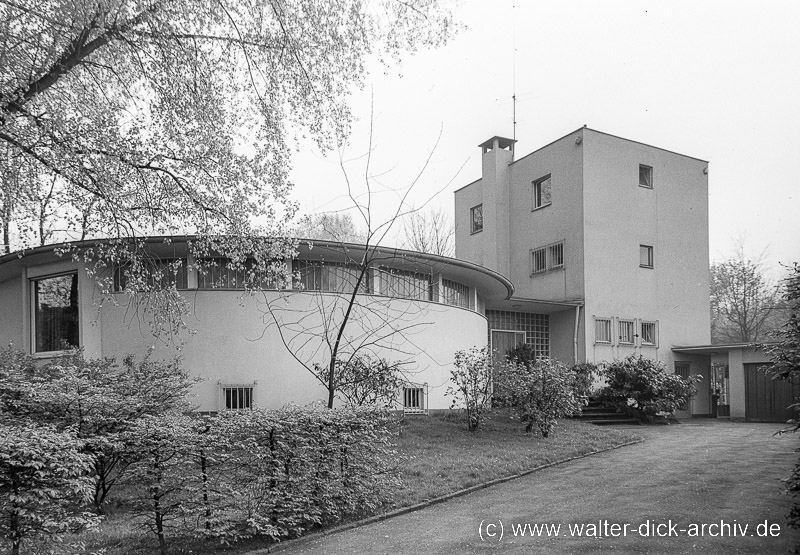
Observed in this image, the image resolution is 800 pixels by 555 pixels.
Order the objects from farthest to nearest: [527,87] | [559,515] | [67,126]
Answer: [527,87] < [67,126] < [559,515]

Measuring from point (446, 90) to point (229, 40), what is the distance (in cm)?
328

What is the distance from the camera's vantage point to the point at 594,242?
2308 cm

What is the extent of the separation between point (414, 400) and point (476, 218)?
14212mm

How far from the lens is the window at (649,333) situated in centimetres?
2419

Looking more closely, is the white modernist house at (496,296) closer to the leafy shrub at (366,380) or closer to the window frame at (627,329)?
the window frame at (627,329)

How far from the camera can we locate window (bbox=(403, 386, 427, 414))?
15.7 m

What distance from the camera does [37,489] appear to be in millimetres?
5277

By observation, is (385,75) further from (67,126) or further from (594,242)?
(594,242)

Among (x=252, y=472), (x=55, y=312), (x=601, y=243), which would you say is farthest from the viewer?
(x=601, y=243)

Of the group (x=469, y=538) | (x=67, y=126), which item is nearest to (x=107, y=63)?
(x=67, y=126)

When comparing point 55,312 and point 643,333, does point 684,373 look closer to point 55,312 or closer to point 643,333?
point 643,333

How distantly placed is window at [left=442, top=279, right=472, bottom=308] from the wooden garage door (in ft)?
33.0

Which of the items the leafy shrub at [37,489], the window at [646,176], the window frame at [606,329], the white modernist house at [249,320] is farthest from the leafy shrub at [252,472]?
the window at [646,176]

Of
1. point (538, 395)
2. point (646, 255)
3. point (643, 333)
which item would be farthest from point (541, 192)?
point (538, 395)
